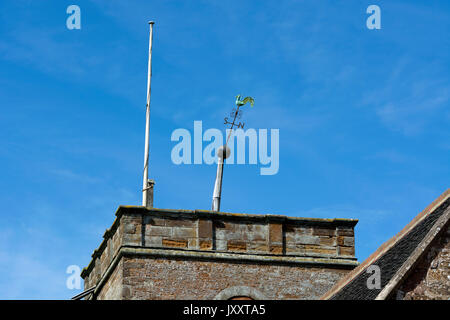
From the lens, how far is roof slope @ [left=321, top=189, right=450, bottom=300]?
49.4 ft

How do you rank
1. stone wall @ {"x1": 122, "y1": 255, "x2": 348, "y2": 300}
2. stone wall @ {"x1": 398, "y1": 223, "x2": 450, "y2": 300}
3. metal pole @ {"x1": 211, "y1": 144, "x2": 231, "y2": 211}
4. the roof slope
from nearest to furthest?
stone wall @ {"x1": 398, "y1": 223, "x2": 450, "y2": 300} < the roof slope < stone wall @ {"x1": 122, "y1": 255, "x2": 348, "y2": 300} < metal pole @ {"x1": 211, "y1": 144, "x2": 231, "y2": 211}

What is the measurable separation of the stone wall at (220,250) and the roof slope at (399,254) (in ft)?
18.5

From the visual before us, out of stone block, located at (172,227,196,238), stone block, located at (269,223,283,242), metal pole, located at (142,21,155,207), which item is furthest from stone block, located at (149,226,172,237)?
stone block, located at (269,223,283,242)

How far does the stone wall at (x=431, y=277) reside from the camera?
1486 cm

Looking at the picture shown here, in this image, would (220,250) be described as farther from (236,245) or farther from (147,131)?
(147,131)

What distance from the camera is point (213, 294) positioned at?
80.7 ft

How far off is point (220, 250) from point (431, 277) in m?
10.9

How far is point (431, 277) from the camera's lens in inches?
591

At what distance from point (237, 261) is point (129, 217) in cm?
297

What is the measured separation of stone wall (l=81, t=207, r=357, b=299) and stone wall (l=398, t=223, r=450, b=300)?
33.6ft

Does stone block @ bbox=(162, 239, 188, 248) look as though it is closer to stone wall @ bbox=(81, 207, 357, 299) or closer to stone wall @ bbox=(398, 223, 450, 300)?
stone wall @ bbox=(81, 207, 357, 299)
